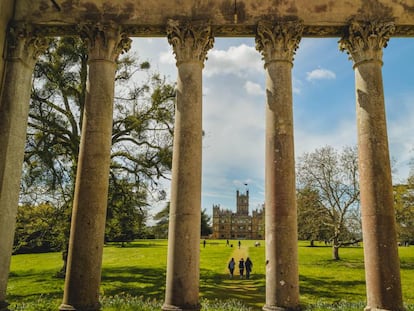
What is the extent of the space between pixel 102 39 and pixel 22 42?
398cm

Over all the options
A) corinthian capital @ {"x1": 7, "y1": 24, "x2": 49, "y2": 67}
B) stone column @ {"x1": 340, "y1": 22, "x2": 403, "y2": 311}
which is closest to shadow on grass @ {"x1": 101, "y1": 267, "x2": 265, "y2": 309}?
stone column @ {"x1": 340, "y1": 22, "x2": 403, "y2": 311}

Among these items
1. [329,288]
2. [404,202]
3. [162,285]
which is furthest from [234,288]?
[404,202]

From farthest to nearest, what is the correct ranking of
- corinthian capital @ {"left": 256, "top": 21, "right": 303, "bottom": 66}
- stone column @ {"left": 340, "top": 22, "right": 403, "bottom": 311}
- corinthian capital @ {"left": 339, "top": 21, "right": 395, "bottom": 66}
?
corinthian capital @ {"left": 256, "top": 21, "right": 303, "bottom": 66}, corinthian capital @ {"left": 339, "top": 21, "right": 395, "bottom": 66}, stone column @ {"left": 340, "top": 22, "right": 403, "bottom": 311}

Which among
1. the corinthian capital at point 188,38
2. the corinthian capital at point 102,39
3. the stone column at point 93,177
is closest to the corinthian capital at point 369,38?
the corinthian capital at point 188,38

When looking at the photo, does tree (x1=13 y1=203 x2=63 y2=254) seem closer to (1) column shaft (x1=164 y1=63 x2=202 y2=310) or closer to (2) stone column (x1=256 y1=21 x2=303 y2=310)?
(1) column shaft (x1=164 y1=63 x2=202 y2=310)

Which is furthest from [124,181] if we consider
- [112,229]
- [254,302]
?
[254,302]

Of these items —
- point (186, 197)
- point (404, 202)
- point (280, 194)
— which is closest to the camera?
point (280, 194)

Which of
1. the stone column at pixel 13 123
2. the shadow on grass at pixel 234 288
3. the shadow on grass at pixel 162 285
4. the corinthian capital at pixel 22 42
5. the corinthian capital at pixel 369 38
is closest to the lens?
the stone column at pixel 13 123

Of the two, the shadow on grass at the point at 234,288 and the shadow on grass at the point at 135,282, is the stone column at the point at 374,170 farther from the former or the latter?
the shadow on grass at the point at 135,282

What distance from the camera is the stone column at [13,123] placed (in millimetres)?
16281

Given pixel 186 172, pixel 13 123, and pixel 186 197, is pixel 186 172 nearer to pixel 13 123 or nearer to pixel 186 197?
pixel 186 197

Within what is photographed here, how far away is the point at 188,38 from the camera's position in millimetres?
17906

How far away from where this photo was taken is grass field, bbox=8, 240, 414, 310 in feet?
80.3

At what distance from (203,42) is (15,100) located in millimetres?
9389
